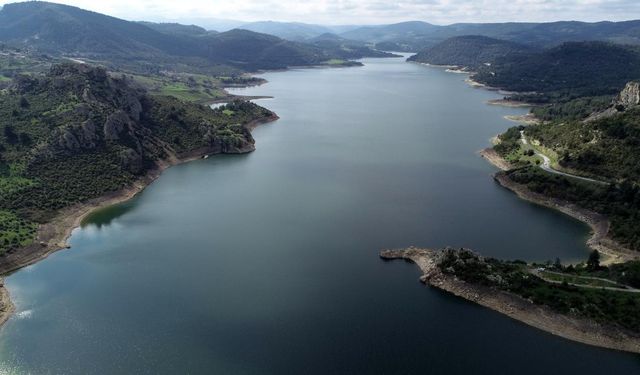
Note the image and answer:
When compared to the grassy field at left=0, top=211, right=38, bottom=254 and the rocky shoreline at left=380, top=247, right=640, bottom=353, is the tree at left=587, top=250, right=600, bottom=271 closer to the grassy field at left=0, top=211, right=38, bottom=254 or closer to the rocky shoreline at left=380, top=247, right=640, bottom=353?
the rocky shoreline at left=380, top=247, right=640, bottom=353

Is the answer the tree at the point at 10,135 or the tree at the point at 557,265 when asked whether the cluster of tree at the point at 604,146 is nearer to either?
the tree at the point at 557,265

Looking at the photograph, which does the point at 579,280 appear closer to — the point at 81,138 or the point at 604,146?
the point at 604,146

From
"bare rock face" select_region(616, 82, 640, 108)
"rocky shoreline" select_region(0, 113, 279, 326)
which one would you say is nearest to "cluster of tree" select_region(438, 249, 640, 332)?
"rocky shoreline" select_region(0, 113, 279, 326)

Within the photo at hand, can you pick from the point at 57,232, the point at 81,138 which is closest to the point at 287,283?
the point at 57,232

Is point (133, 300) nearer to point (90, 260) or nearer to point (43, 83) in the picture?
point (90, 260)

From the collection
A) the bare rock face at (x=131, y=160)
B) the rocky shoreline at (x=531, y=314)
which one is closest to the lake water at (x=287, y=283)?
the rocky shoreline at (x=531, y=314)
